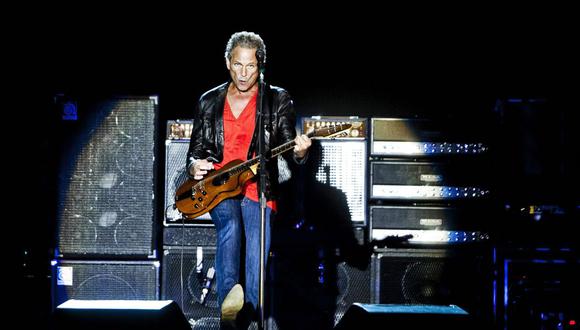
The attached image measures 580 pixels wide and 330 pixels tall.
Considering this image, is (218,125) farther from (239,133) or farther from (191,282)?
(191,282)

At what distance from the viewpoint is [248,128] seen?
326 cm

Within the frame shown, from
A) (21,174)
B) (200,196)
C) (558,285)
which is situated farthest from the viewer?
(21,174)

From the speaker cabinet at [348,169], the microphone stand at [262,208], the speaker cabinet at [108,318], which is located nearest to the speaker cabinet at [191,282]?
the speaker cabinet at [348,169]

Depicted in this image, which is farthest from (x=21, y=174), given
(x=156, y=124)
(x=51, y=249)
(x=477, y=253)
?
(x=477, y=253)

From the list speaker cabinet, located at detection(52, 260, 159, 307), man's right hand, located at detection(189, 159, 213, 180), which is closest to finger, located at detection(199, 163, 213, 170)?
man's right hand, located at detection(189, 159, 213, 180)

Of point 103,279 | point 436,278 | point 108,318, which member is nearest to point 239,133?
point 108,318

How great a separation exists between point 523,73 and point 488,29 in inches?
19.1

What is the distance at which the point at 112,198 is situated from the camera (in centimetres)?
400

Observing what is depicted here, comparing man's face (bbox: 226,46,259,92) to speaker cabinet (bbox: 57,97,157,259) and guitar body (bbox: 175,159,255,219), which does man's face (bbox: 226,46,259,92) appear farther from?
speaker cabinet (bbox: 57,97,157,259)

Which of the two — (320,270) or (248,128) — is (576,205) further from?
(248,128)

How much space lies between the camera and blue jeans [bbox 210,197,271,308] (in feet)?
9.87

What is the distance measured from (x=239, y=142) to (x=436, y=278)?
70.1 inches

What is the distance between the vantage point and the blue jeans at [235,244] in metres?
3.01

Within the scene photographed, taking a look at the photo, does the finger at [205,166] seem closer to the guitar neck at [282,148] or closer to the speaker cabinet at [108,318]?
the guitar neck at [282,148]
